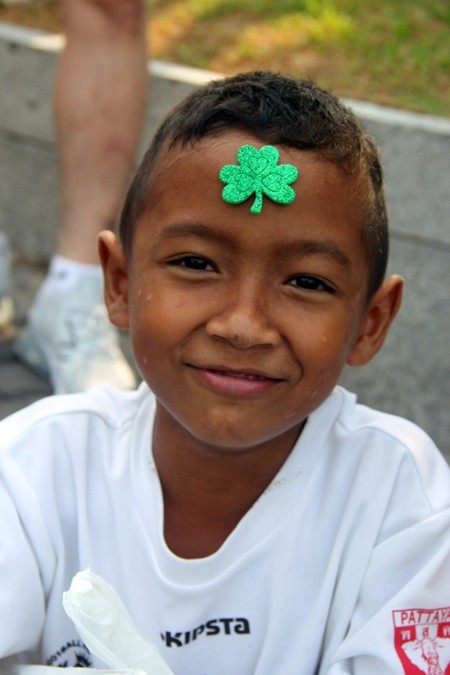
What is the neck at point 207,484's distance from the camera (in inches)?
83.9

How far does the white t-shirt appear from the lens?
1.99 meters

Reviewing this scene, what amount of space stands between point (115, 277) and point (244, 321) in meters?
0.46

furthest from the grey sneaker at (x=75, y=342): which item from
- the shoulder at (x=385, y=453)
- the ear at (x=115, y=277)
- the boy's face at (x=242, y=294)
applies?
the boy's face at (x=242, y=294)

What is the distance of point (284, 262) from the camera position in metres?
1.87

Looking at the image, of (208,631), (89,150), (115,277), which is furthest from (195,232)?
(89,150)

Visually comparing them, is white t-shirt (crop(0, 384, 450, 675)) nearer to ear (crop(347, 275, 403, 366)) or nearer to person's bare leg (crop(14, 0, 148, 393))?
ear (crop(347, 275, 403, 366))

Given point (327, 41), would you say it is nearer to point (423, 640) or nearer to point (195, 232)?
point (195, 232)

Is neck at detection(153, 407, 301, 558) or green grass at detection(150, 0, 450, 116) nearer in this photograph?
neck at detection(153, 407, 301, 558)

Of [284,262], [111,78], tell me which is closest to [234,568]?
[284,262]

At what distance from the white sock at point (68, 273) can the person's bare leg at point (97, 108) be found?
0.09 ft

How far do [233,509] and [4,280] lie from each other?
6.22 ft

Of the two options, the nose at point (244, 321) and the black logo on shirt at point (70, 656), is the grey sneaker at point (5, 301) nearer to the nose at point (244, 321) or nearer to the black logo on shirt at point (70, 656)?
the black logo on shirt at point (70, 656)

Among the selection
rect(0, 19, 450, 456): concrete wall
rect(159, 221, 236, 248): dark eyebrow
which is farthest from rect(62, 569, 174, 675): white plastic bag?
rect(0, 19, 450, 456): concrete wall

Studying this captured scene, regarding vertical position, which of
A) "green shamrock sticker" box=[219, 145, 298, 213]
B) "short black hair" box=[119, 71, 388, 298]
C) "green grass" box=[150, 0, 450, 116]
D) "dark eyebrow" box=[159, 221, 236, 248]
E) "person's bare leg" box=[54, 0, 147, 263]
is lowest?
"dark eyebrow" box=[159, 221, 236, 248]
